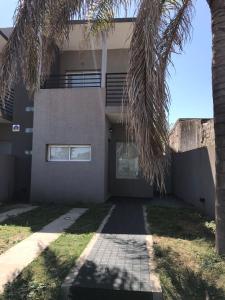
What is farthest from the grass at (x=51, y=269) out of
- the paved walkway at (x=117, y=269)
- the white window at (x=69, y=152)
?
the white window at (x=69, y=152)

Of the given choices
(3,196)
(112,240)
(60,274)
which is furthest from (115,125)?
(60,274)

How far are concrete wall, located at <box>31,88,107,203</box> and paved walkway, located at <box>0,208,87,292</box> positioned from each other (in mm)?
3864

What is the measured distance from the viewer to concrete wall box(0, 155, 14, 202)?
49.0ft

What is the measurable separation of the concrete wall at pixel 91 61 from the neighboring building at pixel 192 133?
13.3 ft

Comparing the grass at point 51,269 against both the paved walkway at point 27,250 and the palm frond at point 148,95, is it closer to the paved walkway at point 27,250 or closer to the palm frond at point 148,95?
the paved walkway at point 27,250

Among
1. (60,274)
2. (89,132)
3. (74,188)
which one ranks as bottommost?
(60,274)

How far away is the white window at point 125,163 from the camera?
17406mm

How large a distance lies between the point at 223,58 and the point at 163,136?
7.14ft

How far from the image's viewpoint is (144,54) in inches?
237

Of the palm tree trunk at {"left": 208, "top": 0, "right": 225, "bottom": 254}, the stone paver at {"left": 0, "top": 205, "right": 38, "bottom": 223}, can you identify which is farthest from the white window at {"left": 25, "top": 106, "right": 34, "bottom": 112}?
the palm tree trunk at {"left": 208, "top": 0, "right": 225, "bottom": 254}

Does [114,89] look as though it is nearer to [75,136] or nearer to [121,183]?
[75,136]

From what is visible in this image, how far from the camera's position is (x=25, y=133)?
16.5 meters

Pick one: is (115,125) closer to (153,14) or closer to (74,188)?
(74,188)

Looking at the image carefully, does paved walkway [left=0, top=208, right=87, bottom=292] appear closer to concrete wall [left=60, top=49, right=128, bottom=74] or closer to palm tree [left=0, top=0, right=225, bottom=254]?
palm tree [left=0, top=0, right=225, bottom=254]
